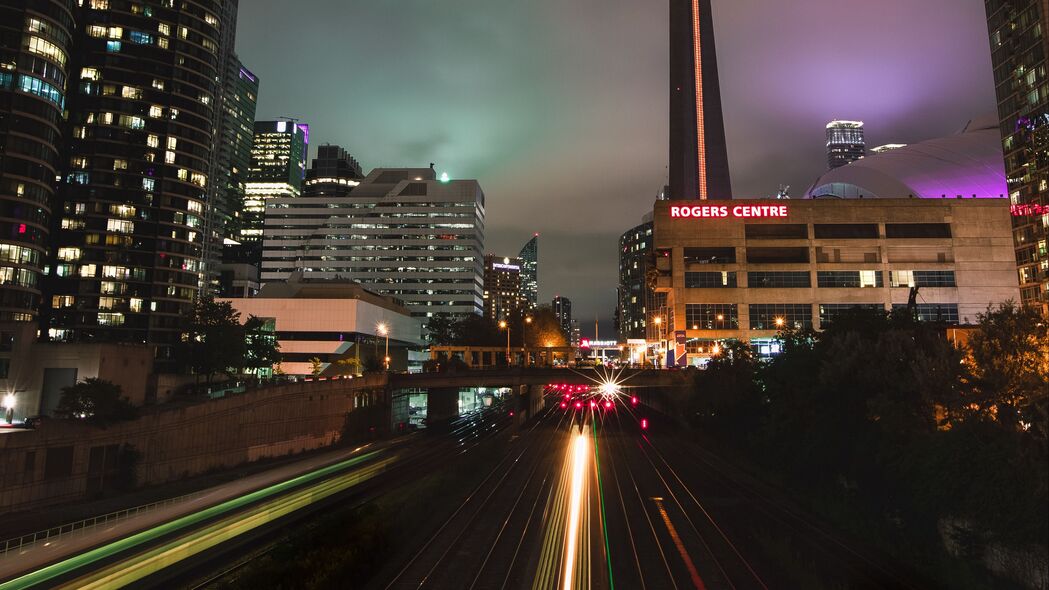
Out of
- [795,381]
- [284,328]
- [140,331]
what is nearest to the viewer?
[795,381]

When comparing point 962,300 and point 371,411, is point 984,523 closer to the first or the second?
point 371,411

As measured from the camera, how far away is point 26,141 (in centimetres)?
8300

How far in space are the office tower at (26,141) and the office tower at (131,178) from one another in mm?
19298

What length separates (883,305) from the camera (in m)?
105

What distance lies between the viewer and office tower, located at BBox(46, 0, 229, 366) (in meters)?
105

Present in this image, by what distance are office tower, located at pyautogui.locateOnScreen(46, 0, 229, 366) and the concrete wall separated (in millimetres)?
57016

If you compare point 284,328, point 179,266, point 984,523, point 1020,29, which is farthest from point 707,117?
point 984,523

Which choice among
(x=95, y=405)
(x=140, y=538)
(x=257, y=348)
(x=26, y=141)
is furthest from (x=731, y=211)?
(x=26, y=141)

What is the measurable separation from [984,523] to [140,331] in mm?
124810

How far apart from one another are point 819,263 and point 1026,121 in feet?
137

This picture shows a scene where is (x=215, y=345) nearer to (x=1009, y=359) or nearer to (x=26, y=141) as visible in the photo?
(x=26, y=141)

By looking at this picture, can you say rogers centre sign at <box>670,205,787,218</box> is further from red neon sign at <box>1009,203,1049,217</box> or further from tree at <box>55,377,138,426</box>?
tree at <box>55,377,138,426</box>

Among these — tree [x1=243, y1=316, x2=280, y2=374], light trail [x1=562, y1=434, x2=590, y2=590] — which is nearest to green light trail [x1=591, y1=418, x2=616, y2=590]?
light trail [x1=562, y1=434, x2=590, y2=590]

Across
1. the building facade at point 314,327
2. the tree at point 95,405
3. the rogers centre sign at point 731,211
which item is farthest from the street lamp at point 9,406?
the rogers centre sign at point 731,211
